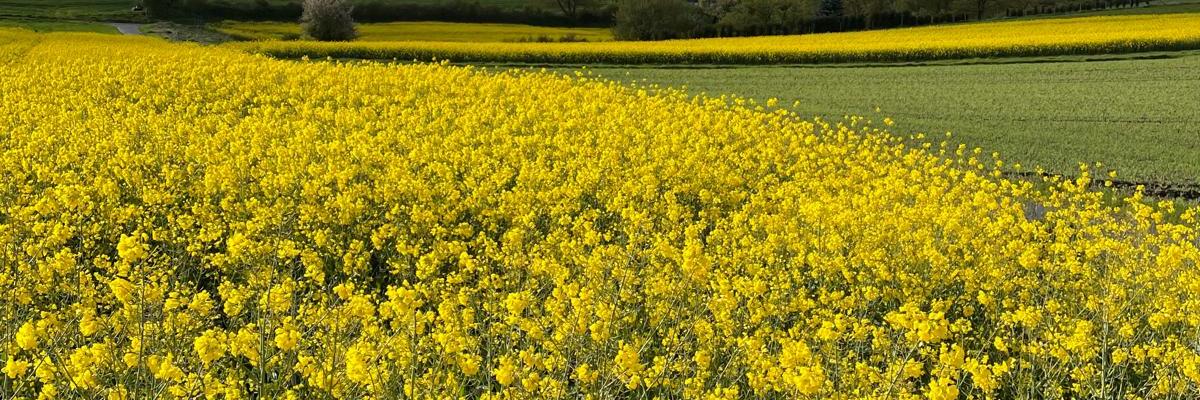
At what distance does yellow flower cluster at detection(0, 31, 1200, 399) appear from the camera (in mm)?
3582

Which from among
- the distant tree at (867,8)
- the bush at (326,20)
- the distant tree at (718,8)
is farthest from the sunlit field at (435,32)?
the distant tree at (867,8)

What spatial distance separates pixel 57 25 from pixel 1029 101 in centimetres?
5220

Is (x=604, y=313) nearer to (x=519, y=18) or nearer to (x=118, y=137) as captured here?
(x=118, y=137)

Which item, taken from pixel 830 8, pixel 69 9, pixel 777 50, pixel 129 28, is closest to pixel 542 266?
pixel 777 50

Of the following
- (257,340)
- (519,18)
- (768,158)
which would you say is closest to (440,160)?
(768,158)

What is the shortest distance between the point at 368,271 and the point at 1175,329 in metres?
5.37

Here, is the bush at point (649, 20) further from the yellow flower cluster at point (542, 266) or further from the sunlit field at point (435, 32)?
the yellow flower cluster at point (542, 266)

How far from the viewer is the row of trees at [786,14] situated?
2116 inches

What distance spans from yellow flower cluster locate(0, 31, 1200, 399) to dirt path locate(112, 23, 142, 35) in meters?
40.3

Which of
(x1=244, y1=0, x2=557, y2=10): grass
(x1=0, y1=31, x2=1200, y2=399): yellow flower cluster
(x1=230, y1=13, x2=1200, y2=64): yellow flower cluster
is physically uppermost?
(x1=244, y1=0, x2=557, y2=10): grass

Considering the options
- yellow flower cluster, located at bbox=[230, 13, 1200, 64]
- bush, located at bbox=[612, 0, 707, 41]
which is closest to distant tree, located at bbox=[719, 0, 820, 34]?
bush, located at bbox=[612, 0, 707, 41]

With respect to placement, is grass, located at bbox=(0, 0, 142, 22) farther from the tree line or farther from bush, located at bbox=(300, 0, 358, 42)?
bush, located at bbox=(300, 0, 358, 42)

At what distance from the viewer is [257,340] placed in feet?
12.2

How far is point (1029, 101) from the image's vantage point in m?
19.2
